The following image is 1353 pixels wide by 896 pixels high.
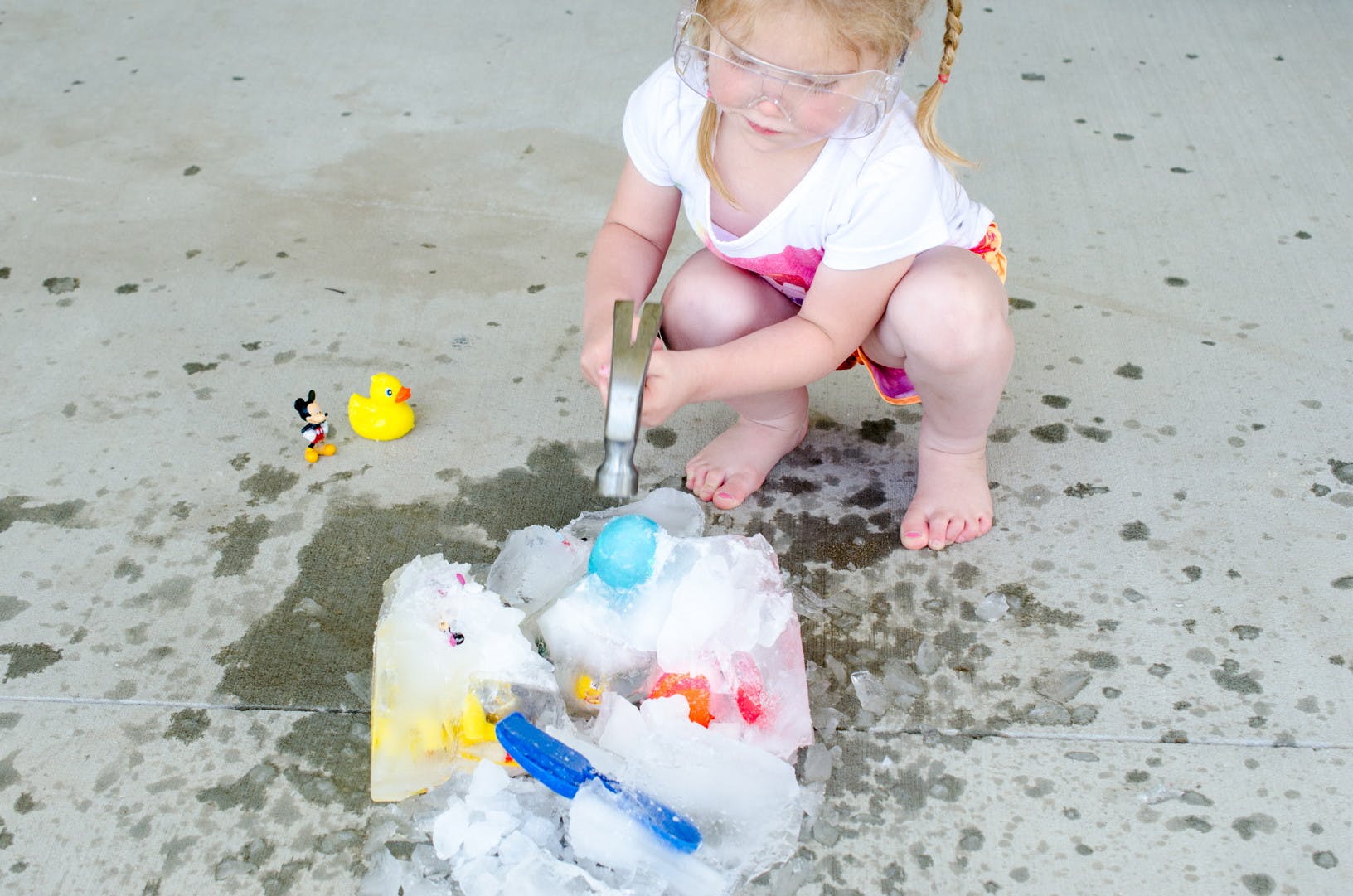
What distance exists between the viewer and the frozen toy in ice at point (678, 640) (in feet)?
4.19

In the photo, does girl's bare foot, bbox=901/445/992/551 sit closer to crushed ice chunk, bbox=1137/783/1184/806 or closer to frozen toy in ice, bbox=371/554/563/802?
crushed ice chunk, bbox=1137/783/1184/806

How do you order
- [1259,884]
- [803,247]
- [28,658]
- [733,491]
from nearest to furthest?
[1259,884], [28,658], [803,247], [733,491]

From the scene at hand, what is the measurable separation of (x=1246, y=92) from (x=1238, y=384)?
115 centimetres

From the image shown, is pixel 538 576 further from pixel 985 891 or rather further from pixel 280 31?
pixel 280 31

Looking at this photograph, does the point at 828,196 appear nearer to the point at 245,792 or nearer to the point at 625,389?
the point at 625,389

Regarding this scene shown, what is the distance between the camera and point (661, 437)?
5.83ft

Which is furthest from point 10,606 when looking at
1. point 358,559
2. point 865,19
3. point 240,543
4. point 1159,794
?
point 1159,794

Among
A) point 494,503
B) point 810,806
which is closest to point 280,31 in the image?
point 494,503

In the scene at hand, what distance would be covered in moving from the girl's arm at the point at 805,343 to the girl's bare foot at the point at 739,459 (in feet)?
0.63

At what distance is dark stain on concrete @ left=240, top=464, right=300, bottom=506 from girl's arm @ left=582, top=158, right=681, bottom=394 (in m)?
0.45

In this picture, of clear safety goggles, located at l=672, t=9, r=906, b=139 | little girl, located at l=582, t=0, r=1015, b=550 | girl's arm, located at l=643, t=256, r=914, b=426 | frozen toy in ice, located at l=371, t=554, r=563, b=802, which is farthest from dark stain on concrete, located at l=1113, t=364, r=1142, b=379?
frozen toy in ice, located at l=371, t=554, r=563, b=802

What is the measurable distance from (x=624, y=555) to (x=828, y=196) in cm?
50

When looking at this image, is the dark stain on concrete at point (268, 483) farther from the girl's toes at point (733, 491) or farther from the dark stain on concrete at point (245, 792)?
the girl's toes at point (733, 491)

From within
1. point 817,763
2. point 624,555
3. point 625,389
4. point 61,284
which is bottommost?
point 61,284
